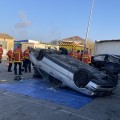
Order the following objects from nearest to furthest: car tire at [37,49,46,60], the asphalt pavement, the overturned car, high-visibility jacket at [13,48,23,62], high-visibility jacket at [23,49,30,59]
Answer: the asphalt pavement → the overturned car → car tire at [37,49,46,60] → high-visibility jacket at [13,48,23,62] → high-visibility jacket at [23,49,30,59]

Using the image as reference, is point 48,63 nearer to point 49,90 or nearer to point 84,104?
point 49,90

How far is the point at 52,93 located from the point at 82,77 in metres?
1.23

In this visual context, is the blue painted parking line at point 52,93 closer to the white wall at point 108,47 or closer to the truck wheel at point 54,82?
the truck wheel at point 54,82

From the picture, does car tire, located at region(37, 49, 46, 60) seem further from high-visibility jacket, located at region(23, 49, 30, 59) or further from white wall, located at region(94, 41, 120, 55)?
white wall, located at region(94, 41, 120, 55)

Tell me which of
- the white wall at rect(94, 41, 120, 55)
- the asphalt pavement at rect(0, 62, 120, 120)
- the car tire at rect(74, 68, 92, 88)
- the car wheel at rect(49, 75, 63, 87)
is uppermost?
the white wall at rect(94, 41, 120, 55)

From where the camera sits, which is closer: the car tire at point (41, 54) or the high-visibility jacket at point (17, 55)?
the car tire at point (41, 54)

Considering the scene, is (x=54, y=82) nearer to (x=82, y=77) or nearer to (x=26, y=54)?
(x=82, y=77)

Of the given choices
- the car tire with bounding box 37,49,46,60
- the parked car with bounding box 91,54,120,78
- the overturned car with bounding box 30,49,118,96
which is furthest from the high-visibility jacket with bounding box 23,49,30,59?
the car tire with bounding box 37,49,46,60

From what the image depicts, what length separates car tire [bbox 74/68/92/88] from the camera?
8.46 m

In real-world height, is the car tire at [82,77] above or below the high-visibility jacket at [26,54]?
below

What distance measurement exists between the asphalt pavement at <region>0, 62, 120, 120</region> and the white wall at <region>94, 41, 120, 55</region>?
1350cm

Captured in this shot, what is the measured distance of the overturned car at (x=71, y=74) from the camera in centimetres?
845

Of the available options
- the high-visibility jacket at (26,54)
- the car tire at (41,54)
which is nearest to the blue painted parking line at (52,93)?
the car tire at (41,54)

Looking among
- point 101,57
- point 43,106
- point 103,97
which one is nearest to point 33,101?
point 43,106
